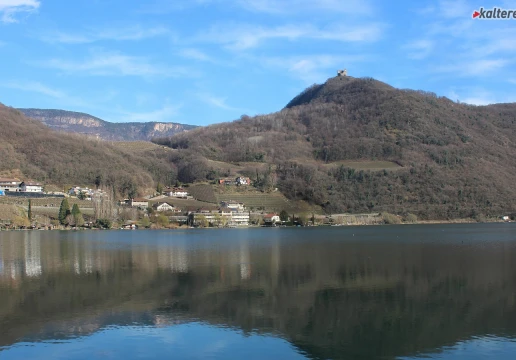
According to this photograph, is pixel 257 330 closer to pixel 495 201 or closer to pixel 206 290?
pixel 206 290

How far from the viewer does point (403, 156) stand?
149 m

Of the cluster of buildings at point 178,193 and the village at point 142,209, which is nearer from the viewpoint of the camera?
the village at point 142,209

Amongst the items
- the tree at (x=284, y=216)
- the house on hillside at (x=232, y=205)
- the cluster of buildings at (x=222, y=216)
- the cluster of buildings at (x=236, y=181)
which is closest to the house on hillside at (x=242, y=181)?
the cluster of buildings at (x=236, y=181)

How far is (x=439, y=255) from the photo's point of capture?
39.0 metres

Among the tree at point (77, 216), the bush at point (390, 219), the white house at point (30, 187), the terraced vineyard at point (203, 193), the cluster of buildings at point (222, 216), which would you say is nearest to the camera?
the tree at point (77, 216)

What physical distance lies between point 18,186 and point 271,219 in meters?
53.1

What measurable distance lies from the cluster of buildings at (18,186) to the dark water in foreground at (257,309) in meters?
82.0

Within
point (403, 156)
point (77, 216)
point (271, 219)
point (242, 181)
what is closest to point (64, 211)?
point (77, 216)

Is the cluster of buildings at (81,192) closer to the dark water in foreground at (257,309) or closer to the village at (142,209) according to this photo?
the village at (142,209)

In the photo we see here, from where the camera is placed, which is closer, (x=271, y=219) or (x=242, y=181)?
(x=271, y=219)

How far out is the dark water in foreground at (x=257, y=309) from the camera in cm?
1488

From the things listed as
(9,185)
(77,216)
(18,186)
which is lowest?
(77,216)

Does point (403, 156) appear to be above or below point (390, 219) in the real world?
above

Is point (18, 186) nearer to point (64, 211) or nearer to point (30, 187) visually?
point (30, 187)
